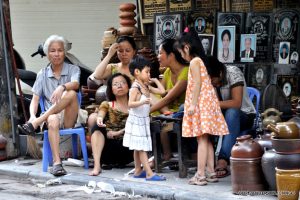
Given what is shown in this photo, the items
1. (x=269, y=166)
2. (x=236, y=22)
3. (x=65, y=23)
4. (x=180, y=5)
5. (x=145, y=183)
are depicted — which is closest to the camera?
(x=269, y=166)

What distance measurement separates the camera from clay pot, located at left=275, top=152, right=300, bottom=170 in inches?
269

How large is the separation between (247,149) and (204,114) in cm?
70

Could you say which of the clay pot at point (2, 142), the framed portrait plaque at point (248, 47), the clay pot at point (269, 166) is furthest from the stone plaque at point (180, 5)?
the clay pot at point (269, 166)

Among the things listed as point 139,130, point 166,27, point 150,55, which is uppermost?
point 166,27

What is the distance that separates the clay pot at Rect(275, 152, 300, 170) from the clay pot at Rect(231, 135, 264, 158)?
0.43m

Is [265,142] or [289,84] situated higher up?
[289,84]

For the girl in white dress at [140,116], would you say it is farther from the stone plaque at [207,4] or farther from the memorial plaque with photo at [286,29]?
the stone plaque at [207,4]

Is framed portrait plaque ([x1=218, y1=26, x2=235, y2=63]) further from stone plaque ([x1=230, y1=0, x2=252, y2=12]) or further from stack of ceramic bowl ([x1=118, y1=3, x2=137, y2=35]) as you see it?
stack of ceramic bowl ([x1=118, y1=3, x2=137, y2=35])

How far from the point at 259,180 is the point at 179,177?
4.35 feet

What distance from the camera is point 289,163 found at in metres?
6.84

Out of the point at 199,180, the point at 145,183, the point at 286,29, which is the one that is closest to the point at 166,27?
the point at 286,29

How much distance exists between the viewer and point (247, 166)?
24.0 feet

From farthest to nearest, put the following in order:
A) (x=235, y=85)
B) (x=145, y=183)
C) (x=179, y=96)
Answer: (x=179, y=96)
(x=235, y=85)
(x=145, y=183)

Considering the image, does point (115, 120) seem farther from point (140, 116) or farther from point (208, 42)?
point (208, 42)
